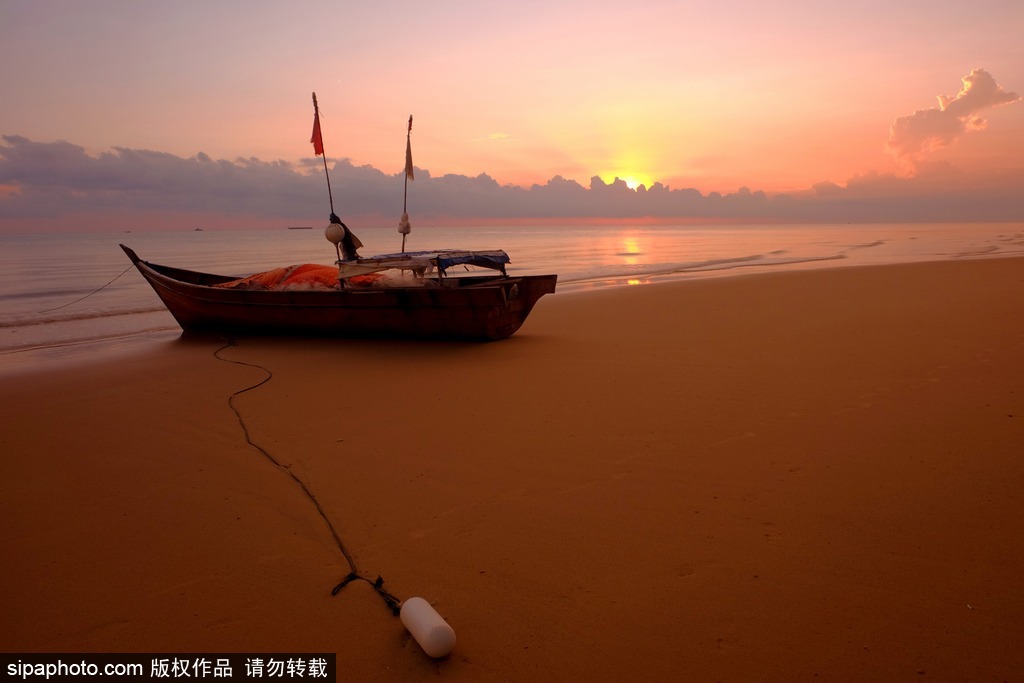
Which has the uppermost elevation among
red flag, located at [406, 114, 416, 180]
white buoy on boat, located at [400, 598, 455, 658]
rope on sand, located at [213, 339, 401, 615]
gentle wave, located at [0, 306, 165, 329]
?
red flag, located at [406, 114, 416, 180]

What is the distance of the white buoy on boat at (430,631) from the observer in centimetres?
251

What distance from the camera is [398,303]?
369 inches

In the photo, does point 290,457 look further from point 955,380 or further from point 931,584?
point 955,380

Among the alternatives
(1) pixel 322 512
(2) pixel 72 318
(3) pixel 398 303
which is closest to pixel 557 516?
(1) pixel 322 512

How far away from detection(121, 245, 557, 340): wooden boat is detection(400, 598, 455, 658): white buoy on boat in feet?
20.8

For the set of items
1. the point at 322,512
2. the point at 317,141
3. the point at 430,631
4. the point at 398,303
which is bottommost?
the point at 322,512

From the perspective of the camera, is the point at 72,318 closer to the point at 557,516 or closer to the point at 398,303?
the point at 398,303

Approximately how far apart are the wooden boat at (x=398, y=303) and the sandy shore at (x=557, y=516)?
1771 millimetres

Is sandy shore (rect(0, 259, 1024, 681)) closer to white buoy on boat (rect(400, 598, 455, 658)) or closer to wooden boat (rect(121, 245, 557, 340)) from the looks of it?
white buoy on boat (rect(400, 598, 455, 658))

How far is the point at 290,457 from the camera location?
4871mm

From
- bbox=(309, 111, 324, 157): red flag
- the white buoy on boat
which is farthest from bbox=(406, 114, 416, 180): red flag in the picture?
the white buoy on boat

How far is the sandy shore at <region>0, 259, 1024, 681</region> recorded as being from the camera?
104 inches

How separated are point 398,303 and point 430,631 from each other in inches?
286

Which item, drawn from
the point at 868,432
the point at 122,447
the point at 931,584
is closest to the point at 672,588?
the point at 931,584
